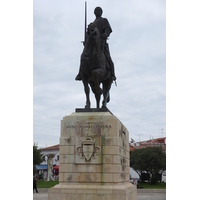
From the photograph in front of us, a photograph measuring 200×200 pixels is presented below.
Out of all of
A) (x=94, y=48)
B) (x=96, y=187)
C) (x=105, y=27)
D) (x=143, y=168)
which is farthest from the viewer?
(x=143, y=168)

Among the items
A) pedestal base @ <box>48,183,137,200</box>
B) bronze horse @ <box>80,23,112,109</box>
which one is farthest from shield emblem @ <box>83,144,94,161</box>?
bronze horse @ <box>80,23,112,109</box>

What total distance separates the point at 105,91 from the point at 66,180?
447 centimetres

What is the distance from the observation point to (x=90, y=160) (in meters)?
13.8

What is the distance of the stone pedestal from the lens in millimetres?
13422

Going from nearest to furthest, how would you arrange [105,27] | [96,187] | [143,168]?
1. [96,187]
2. [105,27]
3. [143,168]

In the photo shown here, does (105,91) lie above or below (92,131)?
above

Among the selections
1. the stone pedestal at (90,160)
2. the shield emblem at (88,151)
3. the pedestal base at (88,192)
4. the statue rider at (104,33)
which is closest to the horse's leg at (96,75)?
the statue rider at (104,33)

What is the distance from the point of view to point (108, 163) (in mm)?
13758

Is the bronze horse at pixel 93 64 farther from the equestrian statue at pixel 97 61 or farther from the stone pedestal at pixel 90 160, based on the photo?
the stone pedestal at pixel 90 160

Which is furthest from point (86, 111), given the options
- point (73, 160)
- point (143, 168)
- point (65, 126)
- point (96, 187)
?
point (143, 168)

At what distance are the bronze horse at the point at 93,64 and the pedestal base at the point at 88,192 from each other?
3269 mm

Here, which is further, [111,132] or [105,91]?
[105,91]

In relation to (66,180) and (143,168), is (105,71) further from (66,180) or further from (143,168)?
(143,168)

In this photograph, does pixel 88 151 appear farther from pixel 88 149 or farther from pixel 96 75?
pixel 96 75
